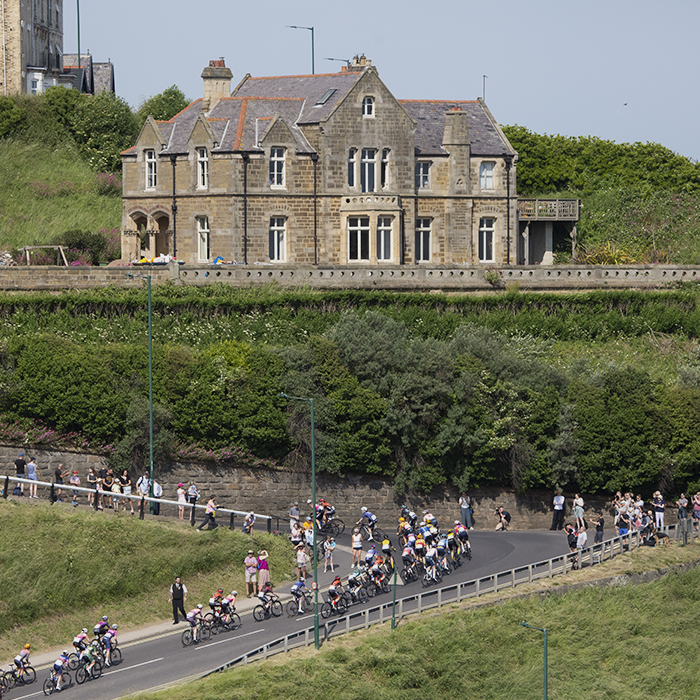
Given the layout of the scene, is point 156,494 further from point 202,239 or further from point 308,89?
point 308,89

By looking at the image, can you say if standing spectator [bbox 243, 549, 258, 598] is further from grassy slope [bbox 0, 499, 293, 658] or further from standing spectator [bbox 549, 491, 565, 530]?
standing spectator [bbox 549, 491, 565, 530]

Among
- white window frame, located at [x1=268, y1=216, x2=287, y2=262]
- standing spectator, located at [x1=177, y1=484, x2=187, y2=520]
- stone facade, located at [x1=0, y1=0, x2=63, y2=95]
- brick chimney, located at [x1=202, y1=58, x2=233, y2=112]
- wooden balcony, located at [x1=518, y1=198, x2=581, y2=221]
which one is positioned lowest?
standing spectator, located at [x1=177, y1=484, x2=187, y2=520]

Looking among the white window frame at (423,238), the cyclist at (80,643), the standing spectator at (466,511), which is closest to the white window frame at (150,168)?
the white window frame at (423,238)

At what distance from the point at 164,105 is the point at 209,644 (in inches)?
2363

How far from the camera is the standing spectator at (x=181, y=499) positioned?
44.2m

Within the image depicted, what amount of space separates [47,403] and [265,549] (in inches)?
466

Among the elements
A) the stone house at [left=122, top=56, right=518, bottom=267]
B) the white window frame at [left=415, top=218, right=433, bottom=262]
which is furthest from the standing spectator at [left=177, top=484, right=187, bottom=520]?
the white window frame at [left=415, top=218, right=433, bottom=262]

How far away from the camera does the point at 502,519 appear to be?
48.5 meters

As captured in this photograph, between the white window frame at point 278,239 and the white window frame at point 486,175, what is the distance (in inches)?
424

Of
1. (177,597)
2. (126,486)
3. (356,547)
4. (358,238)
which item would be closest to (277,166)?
(358,238)

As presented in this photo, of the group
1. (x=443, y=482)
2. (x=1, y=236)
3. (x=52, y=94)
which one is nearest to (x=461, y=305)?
(x=443, y=482)

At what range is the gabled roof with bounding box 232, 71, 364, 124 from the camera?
6231cm

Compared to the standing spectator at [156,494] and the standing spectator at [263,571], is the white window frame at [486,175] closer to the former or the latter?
the standing spectator at [156,494]

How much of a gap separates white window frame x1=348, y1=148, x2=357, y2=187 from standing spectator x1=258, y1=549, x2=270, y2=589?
26722mm
